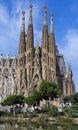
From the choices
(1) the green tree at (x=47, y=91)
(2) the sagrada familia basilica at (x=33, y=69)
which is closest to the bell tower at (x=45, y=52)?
(2) the sagrada familia basilica at (x=33, y=69)

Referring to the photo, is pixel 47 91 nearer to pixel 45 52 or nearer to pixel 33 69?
pixel 33 69

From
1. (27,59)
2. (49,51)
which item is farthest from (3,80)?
(49,51)

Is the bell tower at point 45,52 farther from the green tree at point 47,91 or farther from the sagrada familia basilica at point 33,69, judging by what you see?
the green tree at point 47,91

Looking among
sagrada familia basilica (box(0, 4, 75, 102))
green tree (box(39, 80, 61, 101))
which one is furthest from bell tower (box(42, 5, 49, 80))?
green tree (box(39, 80, 61, 101))

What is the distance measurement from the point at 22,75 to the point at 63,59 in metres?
22.3

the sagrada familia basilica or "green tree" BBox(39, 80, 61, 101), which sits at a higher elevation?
the sagrada familia basilica

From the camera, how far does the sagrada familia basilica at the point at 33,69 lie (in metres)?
A: 103

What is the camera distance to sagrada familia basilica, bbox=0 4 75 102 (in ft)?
338

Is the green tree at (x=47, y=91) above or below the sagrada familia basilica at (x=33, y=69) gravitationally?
below

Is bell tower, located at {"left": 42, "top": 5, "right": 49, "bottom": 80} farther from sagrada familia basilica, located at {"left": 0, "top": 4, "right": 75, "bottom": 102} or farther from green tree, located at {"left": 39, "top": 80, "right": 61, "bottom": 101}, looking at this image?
green tree, located at {"left": 39, "top": 80, "right": 61, "bottom": 101}

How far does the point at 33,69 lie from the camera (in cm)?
10444

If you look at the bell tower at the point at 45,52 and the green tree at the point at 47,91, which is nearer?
the green tree at the point at 47,91

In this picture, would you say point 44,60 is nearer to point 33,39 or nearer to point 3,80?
point 33,39

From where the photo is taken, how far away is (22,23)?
113188 millimetres
